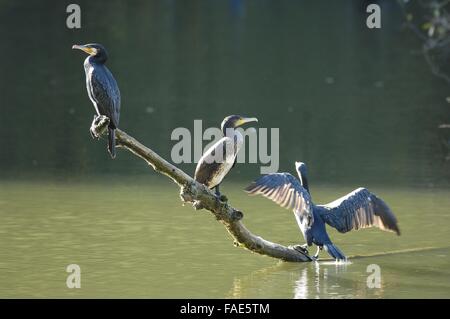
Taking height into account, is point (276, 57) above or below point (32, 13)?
below

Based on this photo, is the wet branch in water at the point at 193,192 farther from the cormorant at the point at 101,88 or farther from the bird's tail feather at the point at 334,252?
the bird's tail feather at the point at 334,252

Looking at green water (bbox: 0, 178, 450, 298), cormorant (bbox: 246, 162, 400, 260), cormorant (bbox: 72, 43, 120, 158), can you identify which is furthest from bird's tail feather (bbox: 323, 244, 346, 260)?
cormorant (bbox: 72, 43, 120, 158)

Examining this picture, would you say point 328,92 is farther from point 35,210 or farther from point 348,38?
point 35,210

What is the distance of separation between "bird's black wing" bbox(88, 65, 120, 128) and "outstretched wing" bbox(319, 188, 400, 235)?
8.33 feet

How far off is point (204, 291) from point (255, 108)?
12.9m

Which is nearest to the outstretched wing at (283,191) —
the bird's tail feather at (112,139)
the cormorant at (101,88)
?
the cormorant at (101,88)

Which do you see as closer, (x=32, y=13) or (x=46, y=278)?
(x=46, y=278)

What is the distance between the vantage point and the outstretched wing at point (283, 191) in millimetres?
11234

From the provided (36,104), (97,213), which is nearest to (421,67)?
(36,104)

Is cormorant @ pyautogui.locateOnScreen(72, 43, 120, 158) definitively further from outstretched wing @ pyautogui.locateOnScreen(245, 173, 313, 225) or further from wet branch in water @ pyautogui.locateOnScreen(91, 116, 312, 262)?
outstretched wing @ pyautogui.locateOnScreen(245, 173, 313, 225)

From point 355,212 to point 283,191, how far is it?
0.80m

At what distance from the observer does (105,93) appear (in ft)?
33.7

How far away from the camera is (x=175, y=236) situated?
496 inches
